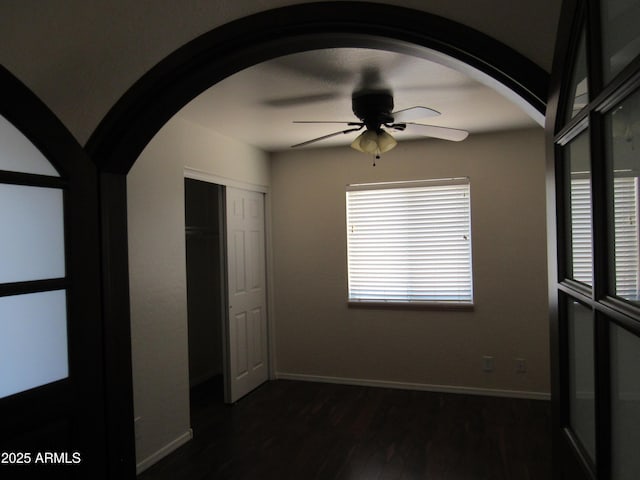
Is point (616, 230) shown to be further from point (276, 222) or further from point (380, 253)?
point (276, 222)

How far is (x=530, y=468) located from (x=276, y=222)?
3.32 metres

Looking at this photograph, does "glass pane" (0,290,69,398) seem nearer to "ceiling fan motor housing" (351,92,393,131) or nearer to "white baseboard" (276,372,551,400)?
"ceiling fan motor housing" (351,92,393,131)

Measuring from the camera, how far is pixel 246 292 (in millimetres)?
4738

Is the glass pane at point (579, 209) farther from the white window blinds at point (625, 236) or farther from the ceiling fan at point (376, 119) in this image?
the ceiling fan at point (376, 119)

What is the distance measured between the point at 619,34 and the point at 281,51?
1112mm

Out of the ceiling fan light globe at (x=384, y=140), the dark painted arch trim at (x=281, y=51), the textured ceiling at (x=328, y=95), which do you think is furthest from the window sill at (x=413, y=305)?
the dark painted arch trim at (x=281, y=51)

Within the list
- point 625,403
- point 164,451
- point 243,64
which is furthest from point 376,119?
point 164,451

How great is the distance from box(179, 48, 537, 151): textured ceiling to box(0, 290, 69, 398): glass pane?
170 centimetres

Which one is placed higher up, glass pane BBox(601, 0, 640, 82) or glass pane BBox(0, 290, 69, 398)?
glass pane BBox(601, 0, 640, 82)

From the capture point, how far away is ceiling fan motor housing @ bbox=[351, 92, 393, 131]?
3.13 m

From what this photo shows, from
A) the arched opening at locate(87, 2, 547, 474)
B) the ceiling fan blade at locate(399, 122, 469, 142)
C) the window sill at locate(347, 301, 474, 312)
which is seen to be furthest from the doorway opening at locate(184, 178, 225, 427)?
the arched opening at locate(87, 2, 547, 474)

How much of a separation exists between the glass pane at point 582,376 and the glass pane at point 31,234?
5.15 feet

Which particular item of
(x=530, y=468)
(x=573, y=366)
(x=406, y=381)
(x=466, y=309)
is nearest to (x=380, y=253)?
(x=466, y=309)

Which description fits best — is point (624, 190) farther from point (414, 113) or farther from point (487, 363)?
point (487, 363)
